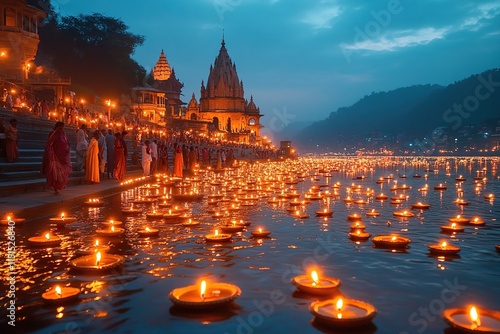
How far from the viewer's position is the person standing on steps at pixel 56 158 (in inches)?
454

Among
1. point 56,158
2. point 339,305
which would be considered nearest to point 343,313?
point 339,305

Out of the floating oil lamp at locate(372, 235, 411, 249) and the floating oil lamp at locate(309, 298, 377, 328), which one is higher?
the floating oil lamp at locate(372, 235, 411, 249)

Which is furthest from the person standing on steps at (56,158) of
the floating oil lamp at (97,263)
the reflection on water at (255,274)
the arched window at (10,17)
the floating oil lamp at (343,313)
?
the arched window at (10,17)

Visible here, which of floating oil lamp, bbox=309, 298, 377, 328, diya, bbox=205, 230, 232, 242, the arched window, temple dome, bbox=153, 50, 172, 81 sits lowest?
floating oil lamp, bbox=309, 298, 377, 328

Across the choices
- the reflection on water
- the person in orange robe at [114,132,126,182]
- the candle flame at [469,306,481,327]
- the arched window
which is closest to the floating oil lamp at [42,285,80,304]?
the reflection on water

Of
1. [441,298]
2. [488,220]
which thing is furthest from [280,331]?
[488,220]

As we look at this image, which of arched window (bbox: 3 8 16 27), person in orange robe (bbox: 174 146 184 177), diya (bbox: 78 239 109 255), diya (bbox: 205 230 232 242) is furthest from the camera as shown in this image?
arched window (bbox: 3 8 16 27)

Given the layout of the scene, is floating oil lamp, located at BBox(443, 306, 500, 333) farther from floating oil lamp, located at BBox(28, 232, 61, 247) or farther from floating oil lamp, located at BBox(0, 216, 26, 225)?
floating oil lamp, located at BBox(0, 216, 26, 225)

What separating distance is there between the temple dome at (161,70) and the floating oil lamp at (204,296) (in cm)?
8870

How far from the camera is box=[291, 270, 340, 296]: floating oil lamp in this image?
4445 mm

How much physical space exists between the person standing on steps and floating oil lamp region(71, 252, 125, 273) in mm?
6733

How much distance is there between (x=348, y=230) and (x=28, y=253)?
5.14 m

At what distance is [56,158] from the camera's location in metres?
11.6

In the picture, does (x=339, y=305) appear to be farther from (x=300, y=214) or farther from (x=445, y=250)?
(x=300, y=214)
